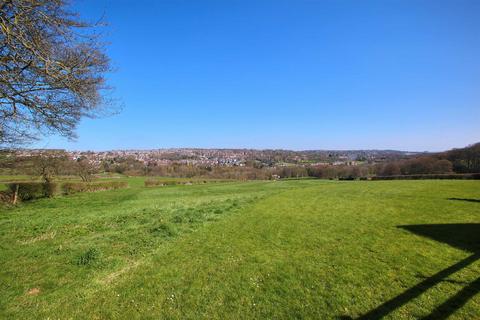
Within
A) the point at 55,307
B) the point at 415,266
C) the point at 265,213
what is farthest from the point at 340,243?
the point at 55,307

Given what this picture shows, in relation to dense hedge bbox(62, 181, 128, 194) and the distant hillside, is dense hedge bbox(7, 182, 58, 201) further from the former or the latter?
the distant hillside

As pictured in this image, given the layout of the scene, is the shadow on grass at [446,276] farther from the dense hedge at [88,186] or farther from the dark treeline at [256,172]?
the dense hedge at [88,186]

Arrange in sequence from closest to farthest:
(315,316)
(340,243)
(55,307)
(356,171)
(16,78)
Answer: (315,316), (55,307), (16,78), (340,243), (356,171)

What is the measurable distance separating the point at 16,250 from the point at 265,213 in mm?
9266

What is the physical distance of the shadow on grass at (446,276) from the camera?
456 centimetres

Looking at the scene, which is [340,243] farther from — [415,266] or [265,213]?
[265,213]

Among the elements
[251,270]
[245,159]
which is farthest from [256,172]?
[251,270]

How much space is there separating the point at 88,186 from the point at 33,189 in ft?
26.1

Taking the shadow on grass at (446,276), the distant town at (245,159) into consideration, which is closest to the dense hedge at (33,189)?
the shadow on grass at (446,276)

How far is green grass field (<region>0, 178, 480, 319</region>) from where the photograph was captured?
4.91 meters

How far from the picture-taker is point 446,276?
5.70 m

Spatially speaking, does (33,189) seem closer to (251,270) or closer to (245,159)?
(251,270)

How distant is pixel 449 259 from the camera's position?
6590 millimetres

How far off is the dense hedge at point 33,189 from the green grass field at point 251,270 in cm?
1990
